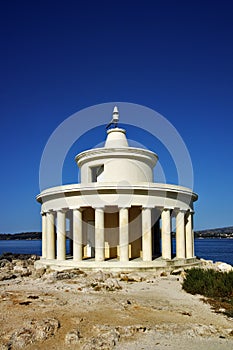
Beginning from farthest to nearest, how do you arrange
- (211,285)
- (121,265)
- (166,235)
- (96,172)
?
(96,172)
(166,235)
(121,265)
(211,285)

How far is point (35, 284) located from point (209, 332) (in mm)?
10847

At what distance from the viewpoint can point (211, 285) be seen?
15.3 metres

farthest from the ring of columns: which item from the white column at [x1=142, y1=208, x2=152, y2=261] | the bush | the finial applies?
the finial

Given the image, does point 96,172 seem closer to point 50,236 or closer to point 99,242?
point 50,236

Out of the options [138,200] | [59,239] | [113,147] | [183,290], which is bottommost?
[183,290]

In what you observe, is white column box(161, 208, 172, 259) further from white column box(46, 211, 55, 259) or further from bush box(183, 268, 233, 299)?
white column box(46, 211, 55, 259)

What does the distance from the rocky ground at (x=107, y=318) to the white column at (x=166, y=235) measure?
18.5 feet

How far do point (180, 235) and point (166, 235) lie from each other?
2080 mm

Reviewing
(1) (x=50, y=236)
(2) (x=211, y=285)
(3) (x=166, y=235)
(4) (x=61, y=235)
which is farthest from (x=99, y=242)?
(2) (x=211, y=285)

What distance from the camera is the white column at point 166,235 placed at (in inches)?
919

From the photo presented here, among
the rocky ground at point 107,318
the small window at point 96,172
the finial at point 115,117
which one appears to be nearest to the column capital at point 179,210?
the small window at point 96,172

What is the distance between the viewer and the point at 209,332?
973 centimetres

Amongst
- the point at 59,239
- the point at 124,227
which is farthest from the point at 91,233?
the point at 124,227

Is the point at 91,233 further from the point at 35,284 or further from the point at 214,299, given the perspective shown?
the point at 214,299
